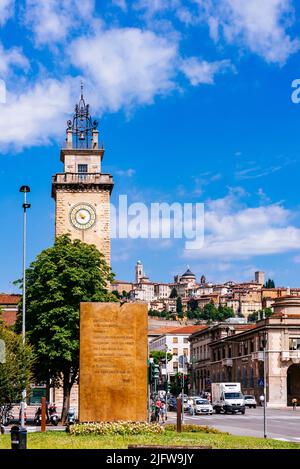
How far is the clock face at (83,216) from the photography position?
7581cm

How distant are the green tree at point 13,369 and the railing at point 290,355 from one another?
180 ft

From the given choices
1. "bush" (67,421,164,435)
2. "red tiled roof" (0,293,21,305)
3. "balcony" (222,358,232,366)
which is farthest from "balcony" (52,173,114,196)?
"bush" (67,421,164,435)

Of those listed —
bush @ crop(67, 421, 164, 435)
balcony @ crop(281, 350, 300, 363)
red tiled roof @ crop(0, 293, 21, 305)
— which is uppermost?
red tiled roof @ crop(0, 293, 21, 305)

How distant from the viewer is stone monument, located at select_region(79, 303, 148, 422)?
27922 mm

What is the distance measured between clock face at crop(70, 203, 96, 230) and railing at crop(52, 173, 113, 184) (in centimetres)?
242

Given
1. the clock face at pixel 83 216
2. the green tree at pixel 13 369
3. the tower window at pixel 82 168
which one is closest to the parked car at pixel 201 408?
the clock face at pixel 83 216

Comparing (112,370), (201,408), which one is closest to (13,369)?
(112,370)

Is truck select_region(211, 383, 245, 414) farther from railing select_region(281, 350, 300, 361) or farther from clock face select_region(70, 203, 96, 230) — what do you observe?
railing select_region(281, 350, 300, 361)

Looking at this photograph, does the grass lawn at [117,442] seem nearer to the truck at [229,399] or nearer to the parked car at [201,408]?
the parked car at [201,408]

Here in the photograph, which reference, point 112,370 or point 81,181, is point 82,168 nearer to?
point 81,181

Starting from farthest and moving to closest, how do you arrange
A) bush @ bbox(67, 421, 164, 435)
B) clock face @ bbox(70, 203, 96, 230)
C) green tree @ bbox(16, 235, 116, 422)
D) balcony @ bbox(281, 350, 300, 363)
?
balcony @ bbox(281, 350, 300, 363) → clock face @ bbox(70, 203, 96, 230) → green tree @ bbox(16, 235, 116, 422) → bush @ bbox(67, 421, 164, 435)

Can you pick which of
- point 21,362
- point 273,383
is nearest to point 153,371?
point 21,362
